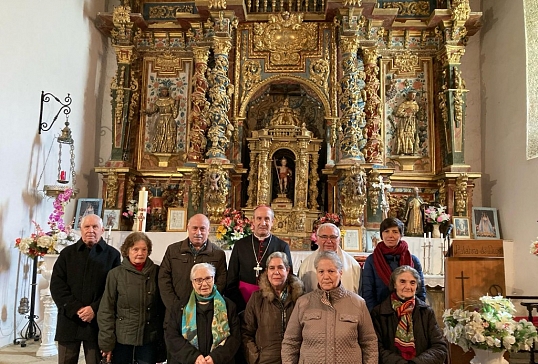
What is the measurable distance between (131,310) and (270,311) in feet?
3.76

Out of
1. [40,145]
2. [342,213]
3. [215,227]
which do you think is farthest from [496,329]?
[40,145]

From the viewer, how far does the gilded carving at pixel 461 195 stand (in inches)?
322

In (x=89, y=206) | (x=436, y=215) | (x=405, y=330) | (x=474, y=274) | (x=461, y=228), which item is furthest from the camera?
(x=89, y=206)

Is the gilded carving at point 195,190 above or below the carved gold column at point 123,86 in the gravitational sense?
below

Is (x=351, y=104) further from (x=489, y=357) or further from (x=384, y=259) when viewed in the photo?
(x=489, y=357)

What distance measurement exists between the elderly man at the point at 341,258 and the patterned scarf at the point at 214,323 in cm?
80

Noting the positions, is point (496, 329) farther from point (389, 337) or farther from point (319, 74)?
point (319, 74)

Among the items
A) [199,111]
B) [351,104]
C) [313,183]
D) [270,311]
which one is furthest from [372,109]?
[270,311]

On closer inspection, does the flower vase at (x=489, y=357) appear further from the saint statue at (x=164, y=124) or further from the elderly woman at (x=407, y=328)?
the saint statue at (x=164, y=124)

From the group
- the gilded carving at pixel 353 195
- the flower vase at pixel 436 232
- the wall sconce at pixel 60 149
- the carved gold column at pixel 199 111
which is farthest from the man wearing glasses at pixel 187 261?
the flower vase at pixel 436 232

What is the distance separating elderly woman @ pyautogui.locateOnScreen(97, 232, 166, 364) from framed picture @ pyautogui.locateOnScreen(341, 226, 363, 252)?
4.38 m

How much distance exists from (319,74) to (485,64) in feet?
10.9

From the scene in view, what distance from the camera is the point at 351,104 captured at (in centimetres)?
805

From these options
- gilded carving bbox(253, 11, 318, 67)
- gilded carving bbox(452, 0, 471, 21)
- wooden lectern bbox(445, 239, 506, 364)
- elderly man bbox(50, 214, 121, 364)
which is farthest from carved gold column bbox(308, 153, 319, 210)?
elderly man bbox(50, 214, 121, 364)
